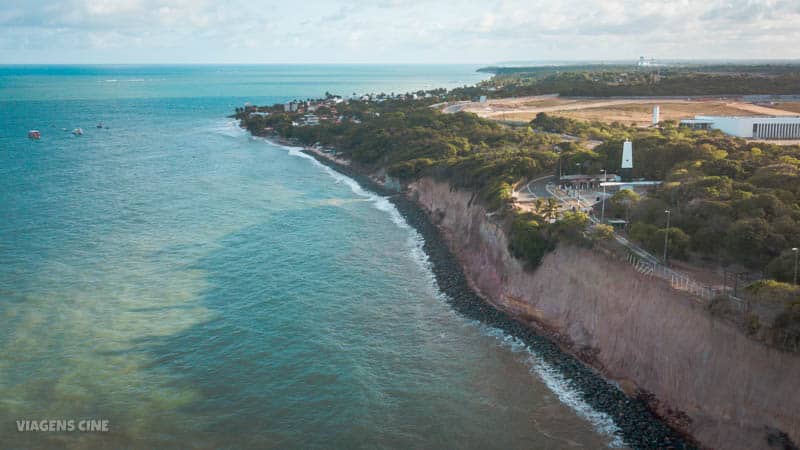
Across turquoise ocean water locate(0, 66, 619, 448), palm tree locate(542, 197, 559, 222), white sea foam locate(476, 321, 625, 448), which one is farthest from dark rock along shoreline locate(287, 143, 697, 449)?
palm tree locate(542, 197, 559, 222)

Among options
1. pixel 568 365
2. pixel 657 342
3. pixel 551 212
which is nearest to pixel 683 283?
pixel 657 342

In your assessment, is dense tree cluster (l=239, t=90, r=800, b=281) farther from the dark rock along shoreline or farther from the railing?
the dark rock along shoreline

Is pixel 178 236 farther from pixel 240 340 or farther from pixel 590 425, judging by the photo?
pixel 590 425

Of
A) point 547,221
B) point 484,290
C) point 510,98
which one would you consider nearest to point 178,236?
point 484,290

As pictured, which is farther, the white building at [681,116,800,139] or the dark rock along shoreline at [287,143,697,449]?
the white building at [681,116,800,139]

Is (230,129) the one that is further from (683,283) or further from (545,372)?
(683,283)

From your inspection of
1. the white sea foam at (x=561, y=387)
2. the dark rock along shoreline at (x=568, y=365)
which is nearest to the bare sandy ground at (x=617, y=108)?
the dark rock along shoreline at (x=568, y=365)

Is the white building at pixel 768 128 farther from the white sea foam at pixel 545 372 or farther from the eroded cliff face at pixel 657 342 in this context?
the eroded cliff face at pixel 657 342
